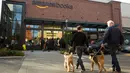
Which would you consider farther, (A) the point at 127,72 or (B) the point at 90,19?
(B) the point at 90,19

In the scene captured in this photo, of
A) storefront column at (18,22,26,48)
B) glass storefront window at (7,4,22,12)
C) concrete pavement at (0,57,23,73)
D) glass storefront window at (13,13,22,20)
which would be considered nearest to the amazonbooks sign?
glass storefront window at (7,4,22,12)

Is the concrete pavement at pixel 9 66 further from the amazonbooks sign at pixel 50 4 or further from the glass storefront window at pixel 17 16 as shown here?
the amazonbooks sign at pixel 50 4

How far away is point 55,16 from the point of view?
91.7ft

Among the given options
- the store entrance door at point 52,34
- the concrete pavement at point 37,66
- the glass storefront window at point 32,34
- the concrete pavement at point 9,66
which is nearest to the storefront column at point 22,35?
the glass storefront window at point 32,34

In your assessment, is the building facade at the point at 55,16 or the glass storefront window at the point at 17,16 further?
the glass storefront window at the point at 17,16

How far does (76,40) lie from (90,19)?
23.6 metres

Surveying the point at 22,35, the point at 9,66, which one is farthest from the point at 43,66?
the point at 22,35

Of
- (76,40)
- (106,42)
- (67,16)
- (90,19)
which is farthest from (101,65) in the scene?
(90,19)

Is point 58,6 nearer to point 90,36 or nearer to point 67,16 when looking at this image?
point 67,16

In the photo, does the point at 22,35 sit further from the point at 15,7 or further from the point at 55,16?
the point at 55,16

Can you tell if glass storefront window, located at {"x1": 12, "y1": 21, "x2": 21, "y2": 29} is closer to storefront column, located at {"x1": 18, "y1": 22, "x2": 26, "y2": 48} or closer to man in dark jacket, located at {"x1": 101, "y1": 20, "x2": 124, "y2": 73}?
storefront column, located at {"x1": 18, "y1": 22, "x2": 26, "y2": 48}

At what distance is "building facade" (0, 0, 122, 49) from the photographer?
84.0ft

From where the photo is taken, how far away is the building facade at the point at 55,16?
25.6 meters

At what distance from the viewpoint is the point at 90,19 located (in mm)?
30547
